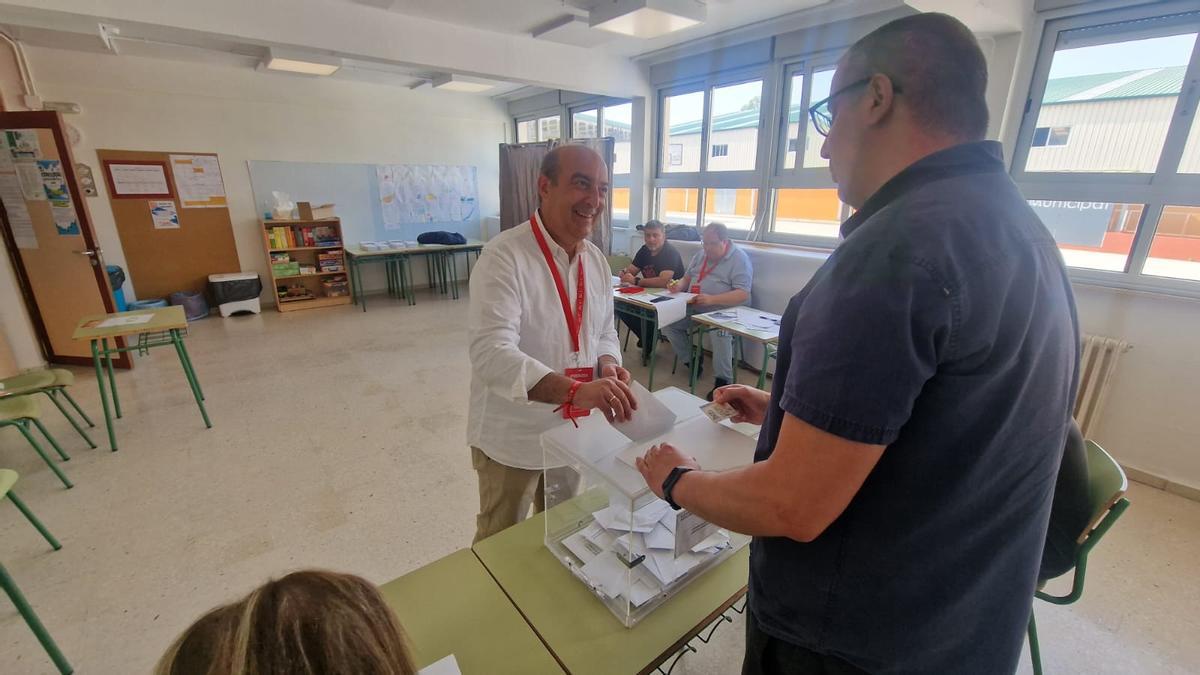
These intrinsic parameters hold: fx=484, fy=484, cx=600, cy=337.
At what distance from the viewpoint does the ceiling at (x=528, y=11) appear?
3.66 m

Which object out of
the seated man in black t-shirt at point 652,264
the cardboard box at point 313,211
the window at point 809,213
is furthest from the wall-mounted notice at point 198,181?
the window at point 809,213

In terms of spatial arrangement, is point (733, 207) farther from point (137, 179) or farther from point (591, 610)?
point (137, 179)

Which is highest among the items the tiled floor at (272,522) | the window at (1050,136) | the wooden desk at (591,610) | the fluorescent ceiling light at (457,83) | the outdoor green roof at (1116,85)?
the fluorescent ceiling light at (457,83)

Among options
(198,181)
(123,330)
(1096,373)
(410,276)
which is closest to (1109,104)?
(1096,373)

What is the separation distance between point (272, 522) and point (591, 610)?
2.14 metres

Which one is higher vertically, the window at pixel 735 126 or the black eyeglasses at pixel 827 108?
the window at pixel 735 126

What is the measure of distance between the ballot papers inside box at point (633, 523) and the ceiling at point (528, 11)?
3732 mm

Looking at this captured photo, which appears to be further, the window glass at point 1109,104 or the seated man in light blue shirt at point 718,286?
the seated man in light blue shirt at point 718,286

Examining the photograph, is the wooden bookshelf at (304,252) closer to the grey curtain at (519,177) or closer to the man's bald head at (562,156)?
the grey curtain at (519,177)

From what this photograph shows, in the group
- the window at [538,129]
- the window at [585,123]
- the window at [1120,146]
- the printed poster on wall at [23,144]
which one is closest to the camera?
the window at [1120,146]

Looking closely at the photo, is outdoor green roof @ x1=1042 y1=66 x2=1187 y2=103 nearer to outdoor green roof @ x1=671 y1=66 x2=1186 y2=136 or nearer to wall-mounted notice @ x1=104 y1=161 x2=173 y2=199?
outdoor green roof @ x1=671 y1=66 x2=1186 y2=136

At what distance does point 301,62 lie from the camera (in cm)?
487

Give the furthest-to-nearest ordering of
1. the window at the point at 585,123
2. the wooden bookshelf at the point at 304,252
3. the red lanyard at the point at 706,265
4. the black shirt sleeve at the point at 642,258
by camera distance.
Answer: the window at the point at 585,123
the wooden bookshelf at the point at 304,252
the black shirt sleeve at the point at 642,258
the red lanyard at the point at 706,265

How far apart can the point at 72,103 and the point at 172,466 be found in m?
4.91
